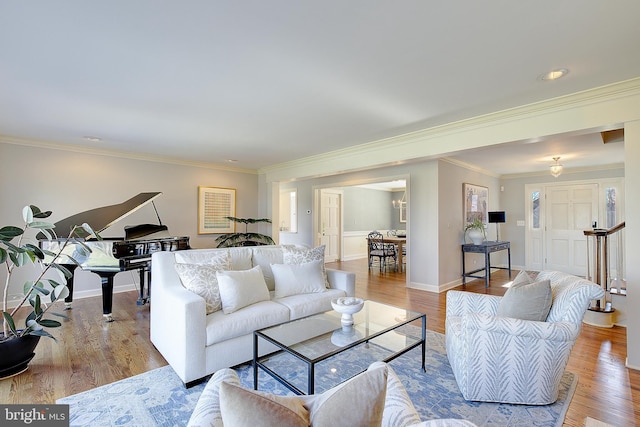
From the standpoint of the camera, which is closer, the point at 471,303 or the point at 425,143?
the point at 471,303

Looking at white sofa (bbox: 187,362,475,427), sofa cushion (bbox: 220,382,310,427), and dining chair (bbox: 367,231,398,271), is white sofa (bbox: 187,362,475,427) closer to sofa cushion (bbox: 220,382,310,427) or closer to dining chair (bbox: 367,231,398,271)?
sofa cushion (bbox: 220,382,310,427)

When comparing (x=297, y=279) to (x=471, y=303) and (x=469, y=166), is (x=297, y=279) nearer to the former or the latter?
(x=471, y=303)

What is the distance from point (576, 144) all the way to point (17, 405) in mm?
6634

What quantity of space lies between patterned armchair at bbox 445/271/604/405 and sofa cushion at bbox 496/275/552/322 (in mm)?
69

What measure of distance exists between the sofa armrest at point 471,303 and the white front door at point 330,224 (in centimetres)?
591

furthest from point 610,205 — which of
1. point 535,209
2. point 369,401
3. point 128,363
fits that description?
point 128,363

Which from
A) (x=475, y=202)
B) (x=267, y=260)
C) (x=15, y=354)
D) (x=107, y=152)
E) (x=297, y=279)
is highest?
(x=107, y=152)

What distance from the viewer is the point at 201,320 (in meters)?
2.25

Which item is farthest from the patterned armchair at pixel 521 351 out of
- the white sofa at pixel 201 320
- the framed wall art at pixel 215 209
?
the framed wall art at pixel 215 209

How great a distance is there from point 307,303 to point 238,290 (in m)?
0.67

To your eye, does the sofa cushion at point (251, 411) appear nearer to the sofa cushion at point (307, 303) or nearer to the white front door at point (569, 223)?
the sofa cushion at point (307, 303)

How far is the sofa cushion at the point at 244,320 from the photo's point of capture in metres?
2.32

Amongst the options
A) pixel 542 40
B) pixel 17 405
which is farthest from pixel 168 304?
pixel 542 40

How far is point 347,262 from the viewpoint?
8656 millimetres
